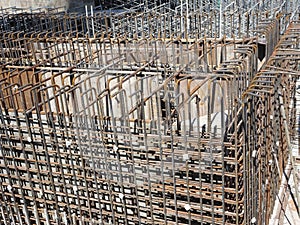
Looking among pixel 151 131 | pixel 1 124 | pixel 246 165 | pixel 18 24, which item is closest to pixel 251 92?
pixel 246 165

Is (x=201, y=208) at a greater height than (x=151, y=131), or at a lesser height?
lesser

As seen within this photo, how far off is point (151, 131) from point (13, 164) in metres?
2.21

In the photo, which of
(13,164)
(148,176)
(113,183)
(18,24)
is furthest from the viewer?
(18,24)

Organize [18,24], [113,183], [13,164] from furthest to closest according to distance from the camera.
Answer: [18,24], [13,164], [113,183]

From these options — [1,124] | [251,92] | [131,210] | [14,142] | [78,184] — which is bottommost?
[131,210]

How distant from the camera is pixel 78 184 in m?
5.84

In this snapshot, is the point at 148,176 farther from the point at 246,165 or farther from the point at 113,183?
the point at 246,165

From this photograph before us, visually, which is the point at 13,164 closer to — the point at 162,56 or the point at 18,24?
the point at 162,56

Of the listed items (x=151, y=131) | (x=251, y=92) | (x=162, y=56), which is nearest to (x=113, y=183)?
(x=151, y=131)

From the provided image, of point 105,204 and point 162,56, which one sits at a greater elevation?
point 162,56

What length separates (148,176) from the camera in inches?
193

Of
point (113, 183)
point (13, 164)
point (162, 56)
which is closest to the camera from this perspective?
point (113, 183)

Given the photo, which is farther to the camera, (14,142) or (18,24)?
(18,24)

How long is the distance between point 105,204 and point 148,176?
3.95ft
